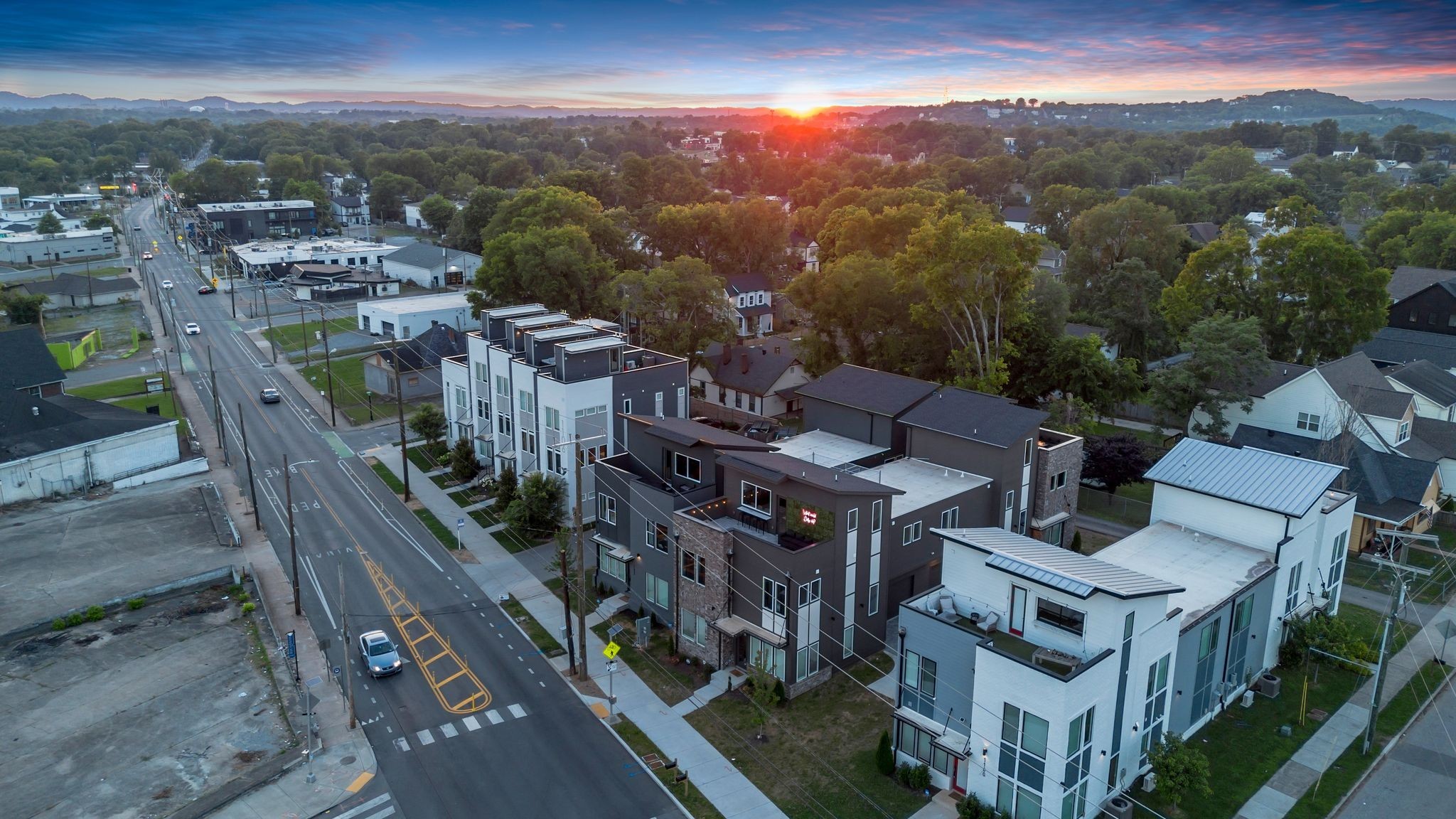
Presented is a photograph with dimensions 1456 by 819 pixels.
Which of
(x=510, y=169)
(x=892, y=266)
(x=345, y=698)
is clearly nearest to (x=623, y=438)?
(x=345, y=698)

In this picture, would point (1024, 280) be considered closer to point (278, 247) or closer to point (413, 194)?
point (278, 247)

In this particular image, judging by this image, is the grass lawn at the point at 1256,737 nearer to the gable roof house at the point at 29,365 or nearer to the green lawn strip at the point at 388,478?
the green lawn strip at the point at 388,478

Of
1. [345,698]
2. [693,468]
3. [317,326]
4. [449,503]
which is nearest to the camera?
[345,698]

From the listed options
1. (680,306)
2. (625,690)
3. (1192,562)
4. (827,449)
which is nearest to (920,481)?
(827,449)

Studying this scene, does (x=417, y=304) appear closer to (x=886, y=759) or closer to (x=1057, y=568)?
(x=886, y=759)

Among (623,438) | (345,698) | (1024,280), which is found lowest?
(345,698)
